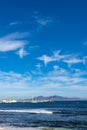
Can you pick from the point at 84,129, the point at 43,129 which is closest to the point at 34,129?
the point at 43,129

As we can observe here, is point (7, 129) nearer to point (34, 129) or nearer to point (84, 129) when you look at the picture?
point (34, 129)

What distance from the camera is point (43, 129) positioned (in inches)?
1752

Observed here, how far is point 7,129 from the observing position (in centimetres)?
4431

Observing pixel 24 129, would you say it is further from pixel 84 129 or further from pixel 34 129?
pixel 84 129

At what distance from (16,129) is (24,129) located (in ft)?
3.68

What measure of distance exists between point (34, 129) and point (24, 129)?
1.40 meters

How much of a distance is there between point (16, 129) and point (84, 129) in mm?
9612

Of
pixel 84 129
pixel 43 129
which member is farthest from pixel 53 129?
pixel 84 129

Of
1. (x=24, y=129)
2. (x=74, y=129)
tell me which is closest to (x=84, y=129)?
(x=74, y=129)

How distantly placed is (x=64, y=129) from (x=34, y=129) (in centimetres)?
420

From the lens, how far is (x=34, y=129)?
44.7 metres

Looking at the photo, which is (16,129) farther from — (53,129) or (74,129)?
(74,129)

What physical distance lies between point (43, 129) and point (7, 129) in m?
5.00

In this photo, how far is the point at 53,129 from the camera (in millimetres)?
44812
